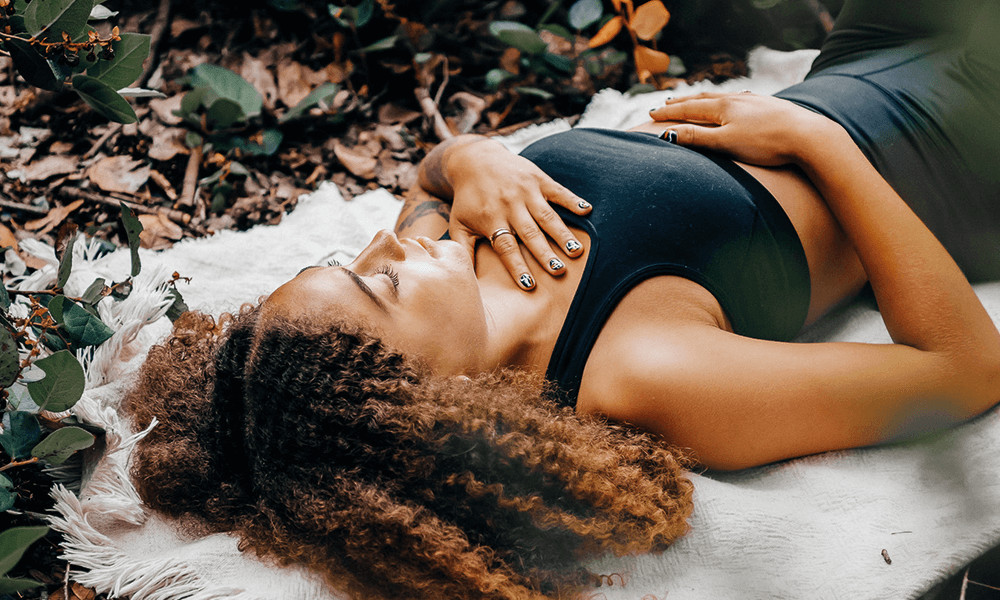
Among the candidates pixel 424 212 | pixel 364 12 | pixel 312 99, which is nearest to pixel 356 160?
pixel 312 99

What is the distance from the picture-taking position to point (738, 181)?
5.16 ft

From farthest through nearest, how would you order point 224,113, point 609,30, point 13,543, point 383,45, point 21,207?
point 383,45 → point 609,30 → point 224,113 → point 21,207 → point 13,543

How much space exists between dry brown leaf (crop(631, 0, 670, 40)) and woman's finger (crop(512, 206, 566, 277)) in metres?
1.38

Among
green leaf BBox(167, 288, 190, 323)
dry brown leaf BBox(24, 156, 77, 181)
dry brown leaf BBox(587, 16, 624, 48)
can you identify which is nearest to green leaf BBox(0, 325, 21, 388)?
green leaf BBox(167, 288, 190, 323)

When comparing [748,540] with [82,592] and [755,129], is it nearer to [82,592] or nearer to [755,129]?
[755,129]

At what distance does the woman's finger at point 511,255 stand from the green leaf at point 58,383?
92 cm

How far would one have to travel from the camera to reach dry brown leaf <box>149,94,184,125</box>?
2.59 m

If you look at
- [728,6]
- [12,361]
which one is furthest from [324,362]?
[728,6]

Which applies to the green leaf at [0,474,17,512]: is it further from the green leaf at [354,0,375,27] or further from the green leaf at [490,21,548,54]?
the green leaf at [490,21,548,54]

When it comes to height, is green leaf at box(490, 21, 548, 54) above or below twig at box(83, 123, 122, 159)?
above

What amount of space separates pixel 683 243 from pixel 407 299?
652 millimetres

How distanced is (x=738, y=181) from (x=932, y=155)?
614 mm

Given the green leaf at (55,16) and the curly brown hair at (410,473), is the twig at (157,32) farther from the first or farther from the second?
the curly brown hair at (410,473)

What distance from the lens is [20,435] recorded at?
4.17ft
